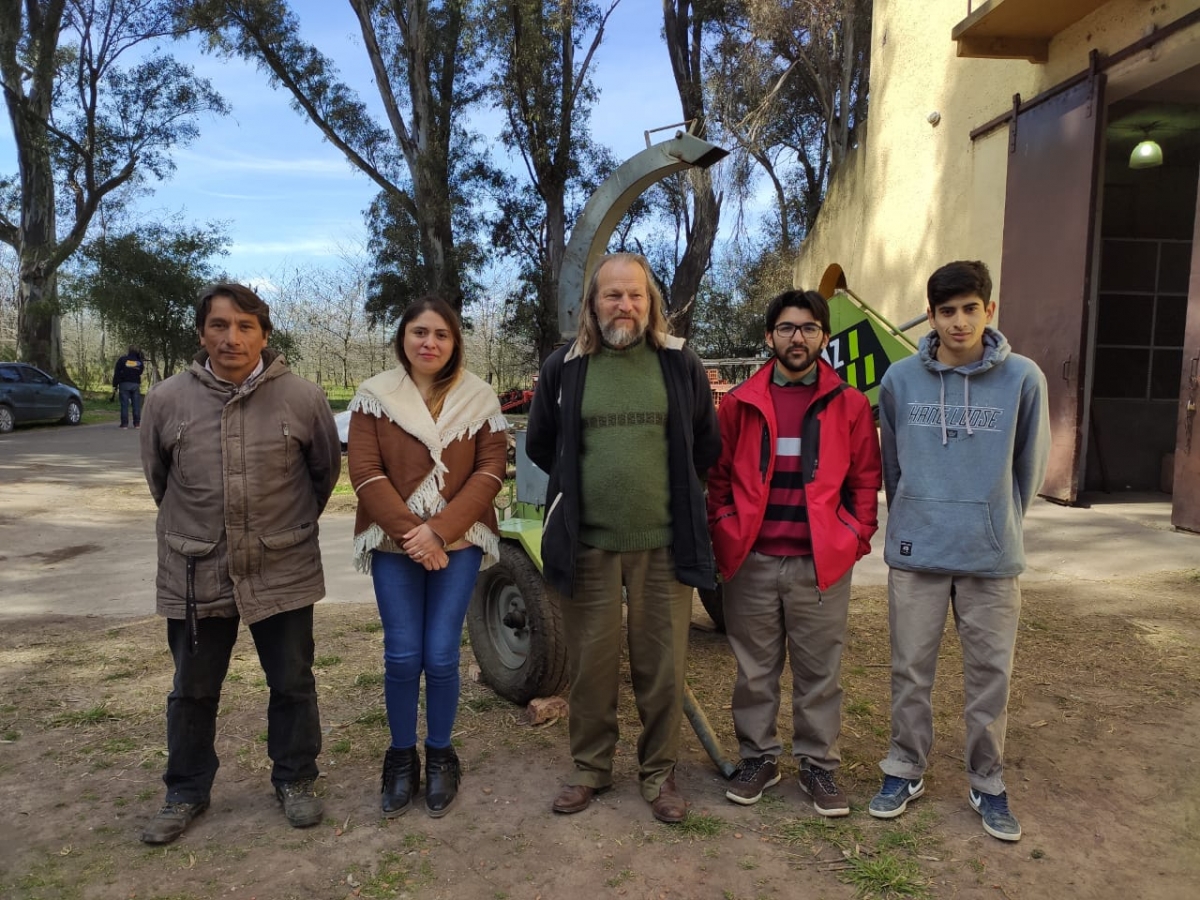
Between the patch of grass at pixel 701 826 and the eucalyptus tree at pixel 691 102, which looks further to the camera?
the eucalyptus tree at pixel 691 102

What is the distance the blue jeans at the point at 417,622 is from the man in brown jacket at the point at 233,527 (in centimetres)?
27

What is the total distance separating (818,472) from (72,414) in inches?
800

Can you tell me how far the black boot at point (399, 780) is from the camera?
2822mm

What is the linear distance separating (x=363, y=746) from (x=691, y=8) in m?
20.0

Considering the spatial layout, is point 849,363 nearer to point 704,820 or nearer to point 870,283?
point 704,820

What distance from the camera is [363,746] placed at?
11.0 ft

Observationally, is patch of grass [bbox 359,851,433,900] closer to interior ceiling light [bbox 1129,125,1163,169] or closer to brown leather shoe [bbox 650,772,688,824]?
brown leather shoe [bbox 650,772,688,824]

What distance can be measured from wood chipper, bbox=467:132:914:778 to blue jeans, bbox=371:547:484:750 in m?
0.60

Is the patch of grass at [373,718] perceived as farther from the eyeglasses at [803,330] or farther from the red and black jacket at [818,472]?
the eyeglasses at [803,330]

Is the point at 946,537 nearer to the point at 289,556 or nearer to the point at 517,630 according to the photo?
the point at 517,630

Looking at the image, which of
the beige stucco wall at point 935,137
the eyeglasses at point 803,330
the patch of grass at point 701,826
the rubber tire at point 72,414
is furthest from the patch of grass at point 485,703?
the rubber tire at point 72,414

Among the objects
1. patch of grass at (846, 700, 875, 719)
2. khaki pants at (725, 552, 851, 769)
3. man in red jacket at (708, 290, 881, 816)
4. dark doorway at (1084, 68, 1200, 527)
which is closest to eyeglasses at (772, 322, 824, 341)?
man in red jacket at (708, 290, 881, 816)

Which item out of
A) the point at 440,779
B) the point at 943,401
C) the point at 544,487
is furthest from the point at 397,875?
the point at 943,401

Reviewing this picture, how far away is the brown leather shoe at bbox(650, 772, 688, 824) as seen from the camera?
8.87 ft
